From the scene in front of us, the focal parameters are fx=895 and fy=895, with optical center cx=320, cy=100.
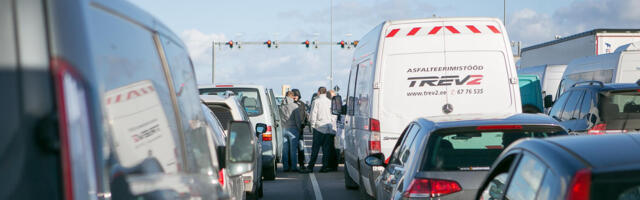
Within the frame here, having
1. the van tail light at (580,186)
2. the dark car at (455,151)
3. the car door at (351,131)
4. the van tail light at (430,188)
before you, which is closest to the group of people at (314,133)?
the car door at (351,131)

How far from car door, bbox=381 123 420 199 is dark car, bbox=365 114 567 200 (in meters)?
0.01

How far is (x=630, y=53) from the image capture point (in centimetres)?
1961

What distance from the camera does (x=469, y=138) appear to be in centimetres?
673

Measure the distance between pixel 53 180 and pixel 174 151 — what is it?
48.5 inches

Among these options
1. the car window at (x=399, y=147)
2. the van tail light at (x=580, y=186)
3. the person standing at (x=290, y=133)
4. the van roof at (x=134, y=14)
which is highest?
the van roof at (x=134, y=14)

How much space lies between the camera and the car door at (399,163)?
6764 mm

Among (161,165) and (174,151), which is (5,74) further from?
(174,151)

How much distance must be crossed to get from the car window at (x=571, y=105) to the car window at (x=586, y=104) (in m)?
0.21

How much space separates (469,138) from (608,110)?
215 inches

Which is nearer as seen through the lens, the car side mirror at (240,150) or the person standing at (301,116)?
the car side mirror at (240,150)

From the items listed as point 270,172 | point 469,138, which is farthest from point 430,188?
point 270,172

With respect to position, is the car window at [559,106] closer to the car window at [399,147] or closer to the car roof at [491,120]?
the car window at [399,147]

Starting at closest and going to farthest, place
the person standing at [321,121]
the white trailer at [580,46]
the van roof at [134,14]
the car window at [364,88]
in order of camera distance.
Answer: the van roof at [134,14] < the car window at [364,88] < the person standing at [321,121] < the white trailer at [580,46]

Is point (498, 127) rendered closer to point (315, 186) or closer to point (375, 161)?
point (375, 161)
